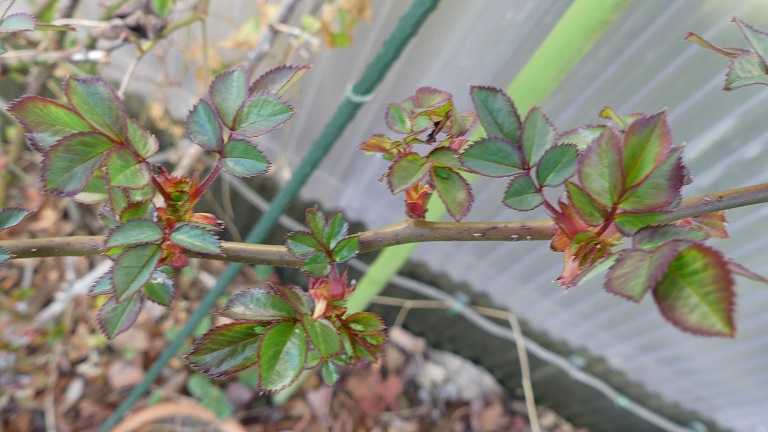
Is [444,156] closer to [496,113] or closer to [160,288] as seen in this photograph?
[496,113]

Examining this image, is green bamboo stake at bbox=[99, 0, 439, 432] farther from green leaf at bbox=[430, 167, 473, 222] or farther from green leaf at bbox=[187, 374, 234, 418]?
green leaf at bbox=[187, 374, 234, 418]

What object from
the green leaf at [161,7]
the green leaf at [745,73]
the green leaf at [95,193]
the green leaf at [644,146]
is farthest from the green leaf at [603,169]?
the green leaf at [161,7]

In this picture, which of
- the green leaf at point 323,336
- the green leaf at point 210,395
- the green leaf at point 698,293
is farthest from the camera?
the green leaf at point 210,395

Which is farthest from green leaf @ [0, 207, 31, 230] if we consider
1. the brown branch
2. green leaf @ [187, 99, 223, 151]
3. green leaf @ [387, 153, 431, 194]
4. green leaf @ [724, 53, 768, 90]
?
green leaf @ [724, 53, 768, 90]

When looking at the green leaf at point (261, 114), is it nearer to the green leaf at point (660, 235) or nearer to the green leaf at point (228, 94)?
the green leaf at point (228, 94)

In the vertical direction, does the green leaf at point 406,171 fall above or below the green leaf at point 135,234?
above

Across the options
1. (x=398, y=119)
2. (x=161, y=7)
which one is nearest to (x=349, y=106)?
(x=161, y=7)
